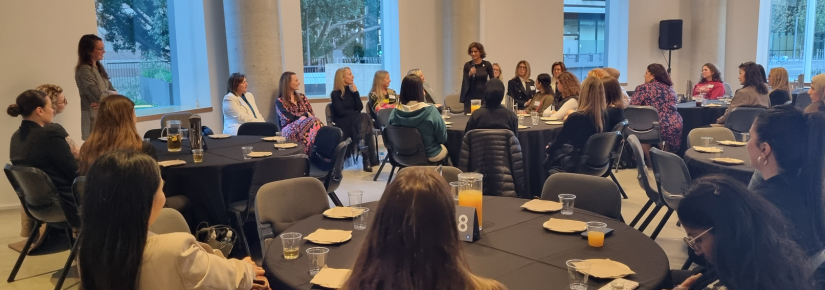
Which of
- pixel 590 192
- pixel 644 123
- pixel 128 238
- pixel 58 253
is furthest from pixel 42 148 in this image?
pixel 644 123

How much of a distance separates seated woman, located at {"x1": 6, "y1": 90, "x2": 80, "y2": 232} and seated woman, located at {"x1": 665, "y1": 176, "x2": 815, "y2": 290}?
369 centimetres

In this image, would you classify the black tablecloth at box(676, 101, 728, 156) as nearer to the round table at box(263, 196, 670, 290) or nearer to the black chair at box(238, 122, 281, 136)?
the black chair at box(238, 122, 281, 136)

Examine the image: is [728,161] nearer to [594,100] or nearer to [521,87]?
[594,100]

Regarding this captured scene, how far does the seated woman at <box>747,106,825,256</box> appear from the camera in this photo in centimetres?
245

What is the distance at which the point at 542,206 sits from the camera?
293 cm

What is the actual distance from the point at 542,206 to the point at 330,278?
126 centimetres

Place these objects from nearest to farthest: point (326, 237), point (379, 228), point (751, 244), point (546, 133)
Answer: point (379, 228), point (751, 244), point (326, 237), point (546, 133)

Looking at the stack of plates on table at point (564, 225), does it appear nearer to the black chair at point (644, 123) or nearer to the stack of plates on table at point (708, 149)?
the stack of plates on table at point (708, 149)

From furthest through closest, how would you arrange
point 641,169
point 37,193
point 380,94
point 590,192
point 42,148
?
point 380,94 < point 641,169 < point 42,148 < point 37,193 < point 590,192

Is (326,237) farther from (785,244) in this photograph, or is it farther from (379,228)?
(785,244)

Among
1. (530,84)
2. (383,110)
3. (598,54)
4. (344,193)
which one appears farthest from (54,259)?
(598,54)

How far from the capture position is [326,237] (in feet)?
8.34

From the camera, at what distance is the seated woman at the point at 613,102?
5.38 metres

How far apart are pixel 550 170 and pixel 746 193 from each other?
11.6 feet
